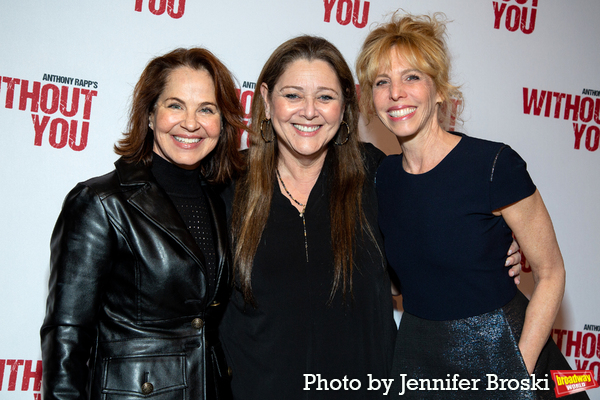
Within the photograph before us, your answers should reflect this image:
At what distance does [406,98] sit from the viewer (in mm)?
1688

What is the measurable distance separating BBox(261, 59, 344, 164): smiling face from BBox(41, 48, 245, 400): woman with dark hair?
207 millimetres

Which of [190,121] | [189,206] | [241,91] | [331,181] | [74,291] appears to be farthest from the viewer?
[241,91]

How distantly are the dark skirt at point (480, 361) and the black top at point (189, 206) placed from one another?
0.82m

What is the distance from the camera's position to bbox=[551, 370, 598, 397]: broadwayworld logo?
5.10 ft

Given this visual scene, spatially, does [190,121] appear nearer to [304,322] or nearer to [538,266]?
[304,322]

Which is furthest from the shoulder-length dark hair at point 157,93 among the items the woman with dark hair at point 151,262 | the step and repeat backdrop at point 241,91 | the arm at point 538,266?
the arm at point 538,266

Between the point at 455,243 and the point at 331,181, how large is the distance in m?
0.61

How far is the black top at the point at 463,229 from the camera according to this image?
1537mm

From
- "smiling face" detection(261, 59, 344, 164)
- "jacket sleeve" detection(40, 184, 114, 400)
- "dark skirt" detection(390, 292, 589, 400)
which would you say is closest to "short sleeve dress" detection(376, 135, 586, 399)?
"dark skirt" detection(390, 292, 589, 400)

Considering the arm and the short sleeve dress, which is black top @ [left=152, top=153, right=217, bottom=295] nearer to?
the short sleeve dress

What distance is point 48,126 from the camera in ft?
7.33

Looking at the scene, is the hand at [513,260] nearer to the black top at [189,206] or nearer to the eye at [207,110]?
the black top at [189,206]

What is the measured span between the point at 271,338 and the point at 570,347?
7.17 ft

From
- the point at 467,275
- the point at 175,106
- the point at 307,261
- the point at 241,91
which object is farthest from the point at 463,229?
the point at 241,91
